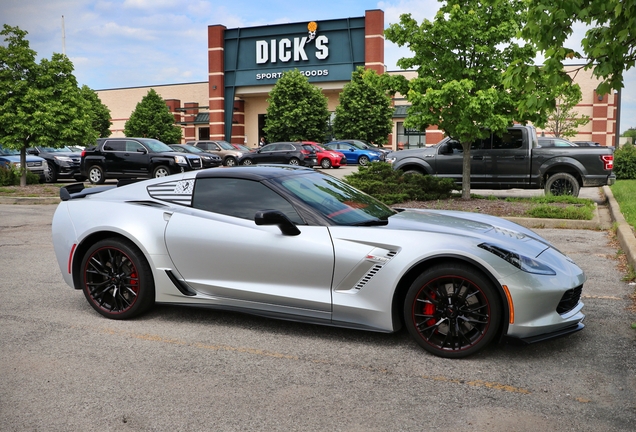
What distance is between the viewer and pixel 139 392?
3926 mm

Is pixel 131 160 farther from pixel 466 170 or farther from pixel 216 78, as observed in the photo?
pixel 216 78

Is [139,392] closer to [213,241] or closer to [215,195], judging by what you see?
[213,241]

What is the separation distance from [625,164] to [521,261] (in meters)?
21.2

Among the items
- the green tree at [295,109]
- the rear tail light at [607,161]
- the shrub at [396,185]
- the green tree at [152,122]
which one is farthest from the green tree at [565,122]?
the shrub at [396,185]

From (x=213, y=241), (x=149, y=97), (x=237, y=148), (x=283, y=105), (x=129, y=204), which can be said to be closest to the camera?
(x=213, y=241)

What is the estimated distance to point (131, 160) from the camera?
22.2 meters

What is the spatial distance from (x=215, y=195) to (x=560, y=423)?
3.29 m

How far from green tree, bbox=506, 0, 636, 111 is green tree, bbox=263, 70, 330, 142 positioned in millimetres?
39261

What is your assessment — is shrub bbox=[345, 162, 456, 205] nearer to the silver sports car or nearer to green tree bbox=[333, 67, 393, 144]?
the silver sports car

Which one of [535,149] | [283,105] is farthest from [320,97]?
[535,149]

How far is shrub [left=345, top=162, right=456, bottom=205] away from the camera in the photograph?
44.4ft

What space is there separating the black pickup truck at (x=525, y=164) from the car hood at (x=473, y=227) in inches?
392

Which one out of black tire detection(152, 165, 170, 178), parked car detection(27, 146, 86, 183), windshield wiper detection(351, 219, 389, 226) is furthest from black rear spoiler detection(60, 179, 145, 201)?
parked car detection(27, 146, 86, 183)

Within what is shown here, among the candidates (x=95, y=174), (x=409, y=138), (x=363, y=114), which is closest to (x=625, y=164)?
(x=95, y=174)
